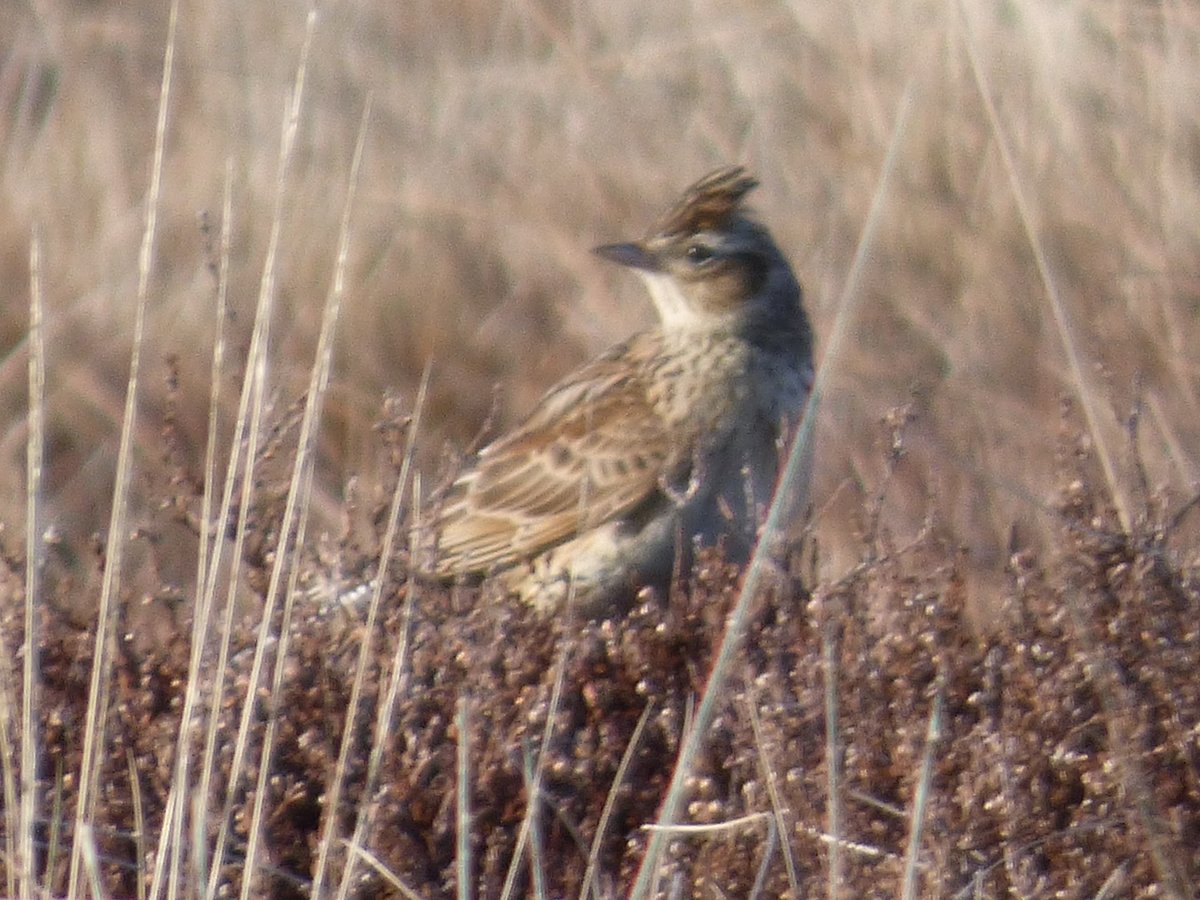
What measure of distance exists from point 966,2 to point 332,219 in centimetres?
236

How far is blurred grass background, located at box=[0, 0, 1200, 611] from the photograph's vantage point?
7562 millimetres

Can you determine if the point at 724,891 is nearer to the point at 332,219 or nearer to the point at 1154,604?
the point at 1154,604

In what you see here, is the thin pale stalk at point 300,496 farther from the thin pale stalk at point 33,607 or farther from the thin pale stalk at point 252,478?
the thin pale stalk at point 33,607

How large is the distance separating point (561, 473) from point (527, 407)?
2.27 m

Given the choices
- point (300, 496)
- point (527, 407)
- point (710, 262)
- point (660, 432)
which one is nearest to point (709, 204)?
point (710, 262)

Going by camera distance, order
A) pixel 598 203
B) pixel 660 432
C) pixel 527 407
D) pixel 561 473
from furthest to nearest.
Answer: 1. pixel 598 203
2. pixel 527 407
3. pixel 561 473
4. pixel 660 432

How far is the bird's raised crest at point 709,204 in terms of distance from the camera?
244 inches

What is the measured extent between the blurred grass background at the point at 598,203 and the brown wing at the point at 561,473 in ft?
3.50

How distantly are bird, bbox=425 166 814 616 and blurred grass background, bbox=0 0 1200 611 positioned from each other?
0.99 metres

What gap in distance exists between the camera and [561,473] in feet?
19.9

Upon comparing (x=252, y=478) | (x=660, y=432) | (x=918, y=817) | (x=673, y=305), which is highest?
(x=252, y=478)

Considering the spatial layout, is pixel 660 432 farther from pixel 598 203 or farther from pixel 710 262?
pixel 598 203

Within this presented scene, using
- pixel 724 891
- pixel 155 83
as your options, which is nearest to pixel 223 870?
pixel 724 891

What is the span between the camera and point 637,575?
17.7 ft
